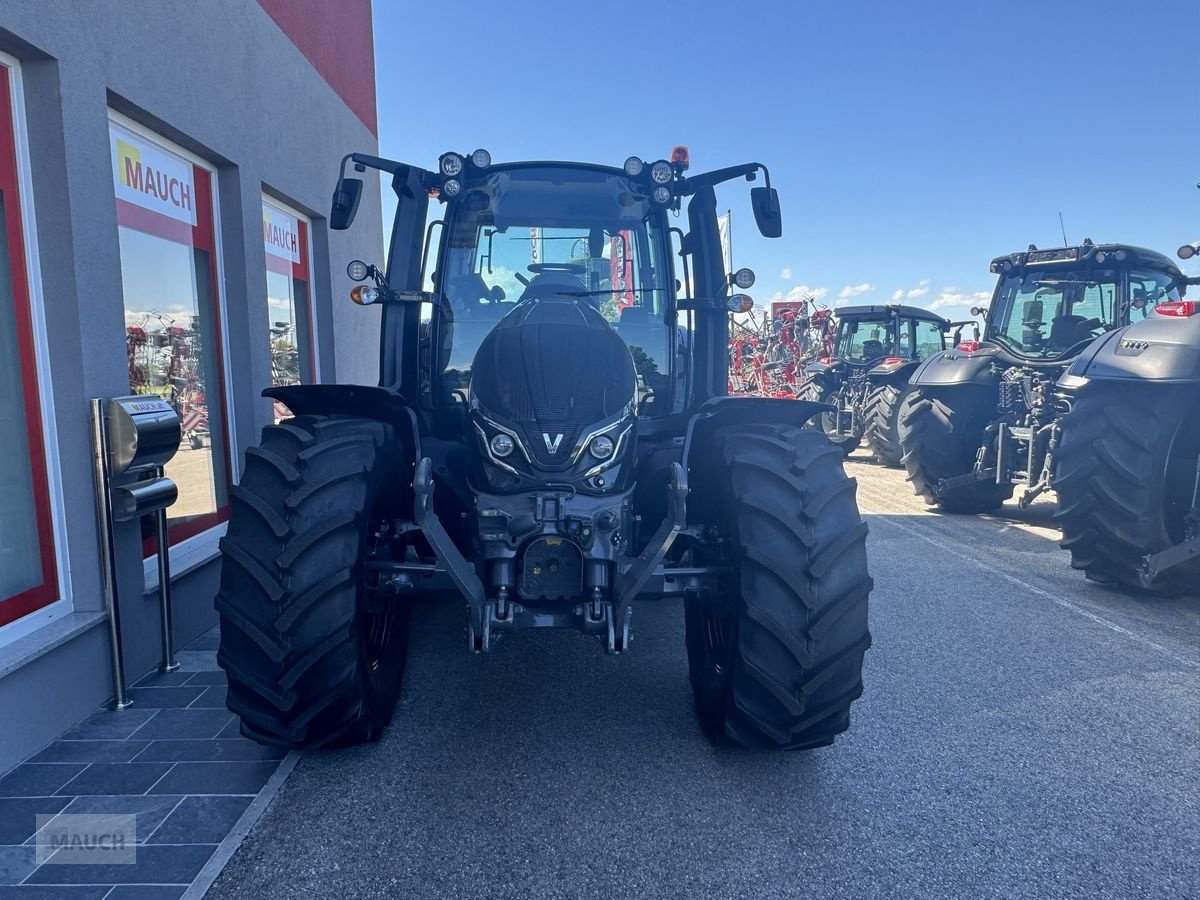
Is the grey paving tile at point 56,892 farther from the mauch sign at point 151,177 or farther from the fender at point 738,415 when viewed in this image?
the mauch sign at point 151,177

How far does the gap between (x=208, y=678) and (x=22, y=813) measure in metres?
1.14

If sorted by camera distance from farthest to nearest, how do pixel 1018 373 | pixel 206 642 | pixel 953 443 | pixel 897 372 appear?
pixel 897 372
pixel 953 443
pixel 1018 373
pixel 206 642

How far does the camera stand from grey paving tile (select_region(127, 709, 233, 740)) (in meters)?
3.23

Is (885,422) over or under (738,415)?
under

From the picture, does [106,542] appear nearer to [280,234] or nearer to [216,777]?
[216,777]

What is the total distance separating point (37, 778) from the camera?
2.89 m

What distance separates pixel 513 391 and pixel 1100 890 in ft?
7.75

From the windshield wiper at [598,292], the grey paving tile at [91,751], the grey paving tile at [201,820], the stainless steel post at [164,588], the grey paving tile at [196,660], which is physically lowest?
the grey paving tile at [196,660]

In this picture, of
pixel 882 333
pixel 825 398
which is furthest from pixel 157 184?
pixel 882 333

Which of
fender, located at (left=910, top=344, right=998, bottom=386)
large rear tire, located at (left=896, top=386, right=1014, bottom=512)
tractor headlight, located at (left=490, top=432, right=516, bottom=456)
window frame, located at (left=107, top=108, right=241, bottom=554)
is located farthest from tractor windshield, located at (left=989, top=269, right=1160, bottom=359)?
window frame, located at (left=107, top=108, right=241, bottom=554)

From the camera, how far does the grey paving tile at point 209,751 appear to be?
304 centimetres

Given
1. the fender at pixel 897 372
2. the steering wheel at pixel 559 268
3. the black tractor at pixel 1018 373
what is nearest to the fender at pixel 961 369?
the black tractor at pixel 1018 373

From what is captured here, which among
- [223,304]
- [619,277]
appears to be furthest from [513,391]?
[223,304]

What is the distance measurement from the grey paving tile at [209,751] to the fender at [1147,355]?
16.8 feet
